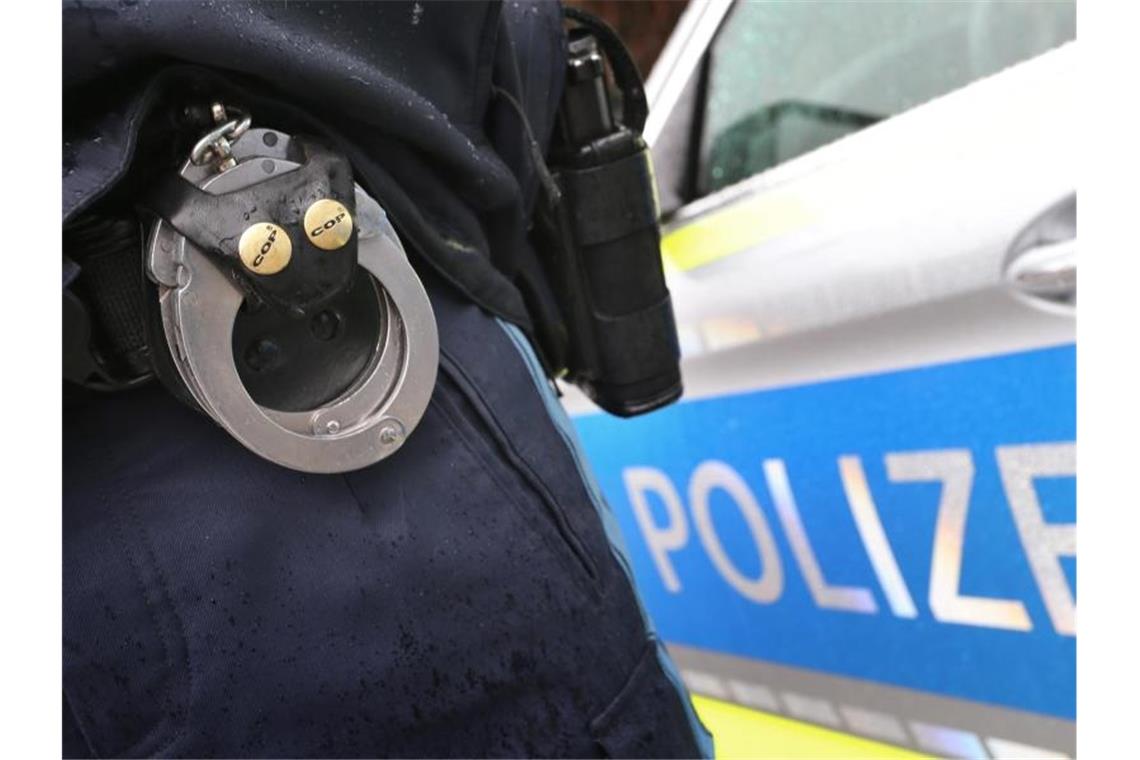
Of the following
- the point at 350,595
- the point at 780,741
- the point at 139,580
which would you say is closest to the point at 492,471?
the point at 350,595

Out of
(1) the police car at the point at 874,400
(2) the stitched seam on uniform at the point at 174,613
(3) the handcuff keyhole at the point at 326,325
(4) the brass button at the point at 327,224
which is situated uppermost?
(4) the brass button at the point at 327,224

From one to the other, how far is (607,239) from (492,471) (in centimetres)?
30

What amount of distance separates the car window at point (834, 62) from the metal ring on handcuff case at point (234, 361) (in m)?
0.69

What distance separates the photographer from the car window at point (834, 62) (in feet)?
3.65

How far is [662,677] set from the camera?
785 millimetres

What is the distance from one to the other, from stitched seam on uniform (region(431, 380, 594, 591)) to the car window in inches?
26.8

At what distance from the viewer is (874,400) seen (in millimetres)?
1119

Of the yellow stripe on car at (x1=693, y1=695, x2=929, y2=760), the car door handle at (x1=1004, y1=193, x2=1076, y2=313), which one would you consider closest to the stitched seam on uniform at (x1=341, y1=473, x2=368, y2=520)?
the yellow stripe on car at (x1=693, y1=695, x2=929, y2=760)

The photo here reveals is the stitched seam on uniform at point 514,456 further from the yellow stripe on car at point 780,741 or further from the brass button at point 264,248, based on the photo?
the yellow stripe on car at point 780,741

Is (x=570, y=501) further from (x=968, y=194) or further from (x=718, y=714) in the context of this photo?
(x=718, y=714)

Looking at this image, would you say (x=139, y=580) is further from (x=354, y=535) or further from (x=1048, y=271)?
(x=1048, y=271)

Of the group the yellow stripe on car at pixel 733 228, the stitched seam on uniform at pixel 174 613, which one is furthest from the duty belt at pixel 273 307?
the yellow stripe on car at pixel 733 228

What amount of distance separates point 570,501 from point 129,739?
1.06ft

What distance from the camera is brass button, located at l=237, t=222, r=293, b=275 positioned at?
→ 0.63 metres
